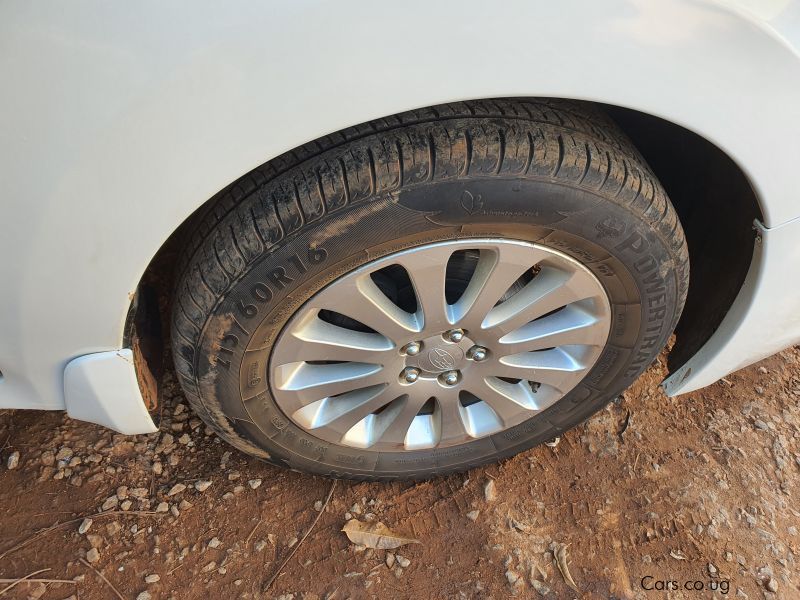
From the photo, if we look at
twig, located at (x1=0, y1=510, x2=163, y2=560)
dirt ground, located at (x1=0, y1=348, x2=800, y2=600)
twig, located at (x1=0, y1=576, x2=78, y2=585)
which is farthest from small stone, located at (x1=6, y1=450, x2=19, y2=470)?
twig, located at (x1=0, y1=576, x2=78, y2=585)

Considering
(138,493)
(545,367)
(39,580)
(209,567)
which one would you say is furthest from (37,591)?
(545,367)

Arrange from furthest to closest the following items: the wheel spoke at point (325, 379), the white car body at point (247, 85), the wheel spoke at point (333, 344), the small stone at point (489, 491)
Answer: the small stone at point (489, 491), the wheel spoke at point (325, 379), the wheel spoke at point (333, 344), the white car body at point (247, 85)

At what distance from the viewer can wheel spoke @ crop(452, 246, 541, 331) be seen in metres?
1.38

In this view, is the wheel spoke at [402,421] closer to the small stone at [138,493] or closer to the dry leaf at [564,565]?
the dry leaf at [564,565]

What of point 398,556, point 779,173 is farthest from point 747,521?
point 779,173

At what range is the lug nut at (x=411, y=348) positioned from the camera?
1536mm

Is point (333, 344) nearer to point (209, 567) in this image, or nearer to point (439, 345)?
point (439, 345)

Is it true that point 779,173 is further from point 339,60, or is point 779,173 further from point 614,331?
point 339,60

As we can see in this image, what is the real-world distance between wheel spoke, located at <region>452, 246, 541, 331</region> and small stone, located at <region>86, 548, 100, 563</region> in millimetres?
1234

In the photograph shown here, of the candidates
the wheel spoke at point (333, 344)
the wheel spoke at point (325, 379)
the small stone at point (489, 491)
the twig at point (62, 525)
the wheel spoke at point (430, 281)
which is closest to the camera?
the wheel spoke at point (430, 281)

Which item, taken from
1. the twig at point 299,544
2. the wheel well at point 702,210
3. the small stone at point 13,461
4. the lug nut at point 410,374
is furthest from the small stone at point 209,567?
the wheel well at point 702,210

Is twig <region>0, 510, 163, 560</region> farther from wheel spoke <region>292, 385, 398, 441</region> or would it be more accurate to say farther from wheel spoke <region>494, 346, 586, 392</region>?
wheel spoke <region>494, 346, 586, 392</region>

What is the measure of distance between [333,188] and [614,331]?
0.84m

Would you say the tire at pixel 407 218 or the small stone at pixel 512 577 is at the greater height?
the tire at pixel 407 218
